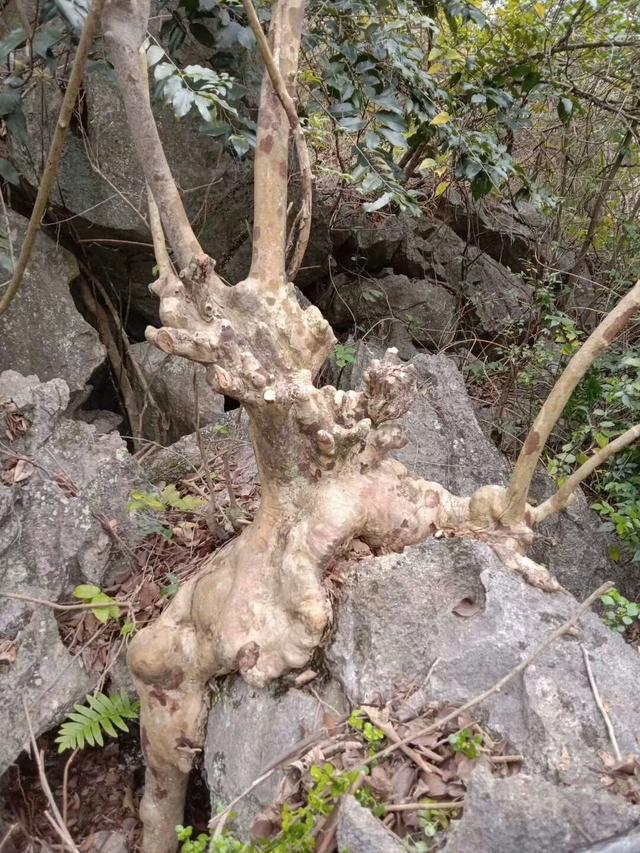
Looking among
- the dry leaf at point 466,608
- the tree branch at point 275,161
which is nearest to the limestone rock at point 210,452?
the tree branch at point 275,161

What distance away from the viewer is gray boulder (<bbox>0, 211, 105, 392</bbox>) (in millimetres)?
3664

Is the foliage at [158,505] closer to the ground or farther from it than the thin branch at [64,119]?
closer to the ground

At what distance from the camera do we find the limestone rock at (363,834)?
1.20 metres

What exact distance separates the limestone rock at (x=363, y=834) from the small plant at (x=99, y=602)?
1281 mm

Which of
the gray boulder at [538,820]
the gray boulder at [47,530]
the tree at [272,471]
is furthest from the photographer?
the gray boulder at [47,530]

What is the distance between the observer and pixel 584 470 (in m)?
1.75

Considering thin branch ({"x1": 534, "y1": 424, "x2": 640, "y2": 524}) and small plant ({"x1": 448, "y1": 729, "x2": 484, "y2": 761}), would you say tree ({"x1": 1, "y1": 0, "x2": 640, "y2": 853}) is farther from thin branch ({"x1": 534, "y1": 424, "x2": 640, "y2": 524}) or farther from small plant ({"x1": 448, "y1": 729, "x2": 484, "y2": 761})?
small plant ({"x1": 448, "y1": 729, "x2": 484, "y2": 761})

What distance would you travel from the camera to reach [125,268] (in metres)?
4.30

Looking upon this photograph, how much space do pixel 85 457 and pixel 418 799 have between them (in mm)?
2017

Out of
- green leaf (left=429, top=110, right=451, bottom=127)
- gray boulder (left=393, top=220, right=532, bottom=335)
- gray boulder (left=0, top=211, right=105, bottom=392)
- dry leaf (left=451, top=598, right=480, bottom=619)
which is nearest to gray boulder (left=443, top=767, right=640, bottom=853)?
dry leaf (left=451, top=598, right=480, bottom=619)

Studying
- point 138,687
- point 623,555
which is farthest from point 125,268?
point 623,555

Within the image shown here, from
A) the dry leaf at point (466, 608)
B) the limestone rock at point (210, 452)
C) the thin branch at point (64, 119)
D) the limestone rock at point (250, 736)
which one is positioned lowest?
the limestone rock at point (210, 452)

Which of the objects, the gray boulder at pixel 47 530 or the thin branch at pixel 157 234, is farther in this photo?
the gray boulder at pixel 47 530

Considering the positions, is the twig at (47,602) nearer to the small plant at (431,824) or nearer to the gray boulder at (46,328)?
the small plant at (431,824)
